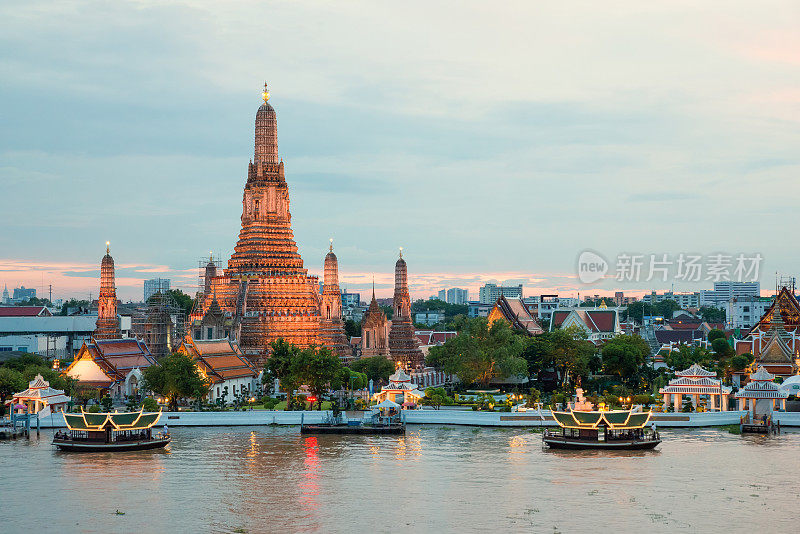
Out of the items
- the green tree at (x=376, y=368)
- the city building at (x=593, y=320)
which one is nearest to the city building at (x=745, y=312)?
the city building at (x=593, y=320)

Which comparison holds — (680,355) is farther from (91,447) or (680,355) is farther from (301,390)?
(91,447)

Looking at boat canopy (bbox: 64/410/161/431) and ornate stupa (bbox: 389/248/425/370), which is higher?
ornate stupa (bbox: 389/248/425/370)

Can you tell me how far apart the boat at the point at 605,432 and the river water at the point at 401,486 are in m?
1.16

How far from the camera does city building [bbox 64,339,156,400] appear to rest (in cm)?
8088

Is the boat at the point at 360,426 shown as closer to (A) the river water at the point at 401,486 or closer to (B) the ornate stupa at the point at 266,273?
(A) the river water at the point at 401,486

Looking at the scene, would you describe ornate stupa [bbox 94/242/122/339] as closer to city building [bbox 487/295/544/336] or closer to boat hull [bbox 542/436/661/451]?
city building [bbox 487/295/544/336]

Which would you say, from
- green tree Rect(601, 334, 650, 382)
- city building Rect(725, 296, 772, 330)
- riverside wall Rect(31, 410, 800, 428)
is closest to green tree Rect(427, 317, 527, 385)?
green tree Rect(601, 334, 650, 382)

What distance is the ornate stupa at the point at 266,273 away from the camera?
95.8m

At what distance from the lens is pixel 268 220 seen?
336 feet

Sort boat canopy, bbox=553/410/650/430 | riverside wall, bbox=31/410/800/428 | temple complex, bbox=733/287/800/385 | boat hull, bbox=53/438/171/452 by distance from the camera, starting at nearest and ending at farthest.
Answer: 1. boat hull, bbox=53/438/171/452
2. boat canopy, bbox=553/410/650/430
3. riverside wall, bbox=31/410/800/428
4. temple complex, bbox=733/287/800/385

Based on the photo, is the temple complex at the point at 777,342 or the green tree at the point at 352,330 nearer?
the temple complex at the point at 777,342

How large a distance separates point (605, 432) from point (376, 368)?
32997 millimetres

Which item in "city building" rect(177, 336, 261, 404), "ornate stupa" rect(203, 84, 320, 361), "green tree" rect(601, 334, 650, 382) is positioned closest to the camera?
"city building" rect(177, 336, 261, 404)

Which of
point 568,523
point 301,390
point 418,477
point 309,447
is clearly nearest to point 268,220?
point 301,390
